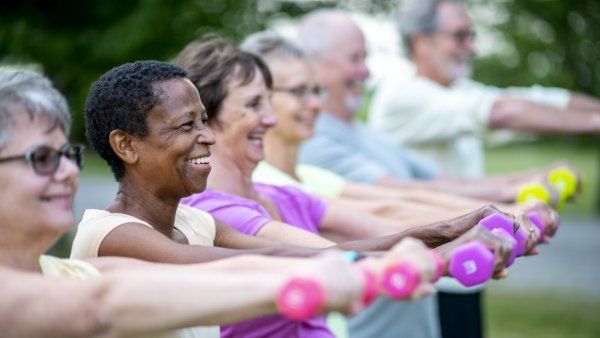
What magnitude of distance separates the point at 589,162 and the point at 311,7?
29.6 meters

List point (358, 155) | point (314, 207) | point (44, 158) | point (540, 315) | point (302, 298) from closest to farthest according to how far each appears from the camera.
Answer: point (302, 298) < point (44, 158) < point (314, 207) < point (358, 155) < point (540, 315)

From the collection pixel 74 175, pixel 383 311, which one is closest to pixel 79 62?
pixel 383 311

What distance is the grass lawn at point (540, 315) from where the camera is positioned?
8.87 m

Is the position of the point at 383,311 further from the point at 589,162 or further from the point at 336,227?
the point at 589,162

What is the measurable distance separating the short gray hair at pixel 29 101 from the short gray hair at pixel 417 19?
4856 millimetres

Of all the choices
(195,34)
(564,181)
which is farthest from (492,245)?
(195,34)

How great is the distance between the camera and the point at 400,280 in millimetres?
1960

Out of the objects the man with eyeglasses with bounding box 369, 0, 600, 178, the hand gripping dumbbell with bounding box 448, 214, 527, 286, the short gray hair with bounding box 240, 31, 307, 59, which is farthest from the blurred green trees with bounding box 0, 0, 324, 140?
the hand gripping dumbbell with bounding box 448, 214, 527, 286

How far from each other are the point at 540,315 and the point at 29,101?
8147 millimetres

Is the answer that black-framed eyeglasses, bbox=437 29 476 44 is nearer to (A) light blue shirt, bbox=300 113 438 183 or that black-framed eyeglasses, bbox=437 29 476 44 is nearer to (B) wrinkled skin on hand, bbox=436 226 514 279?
(A) light blue shirt, bbox=300 113 438 183

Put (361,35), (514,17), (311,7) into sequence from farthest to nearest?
1. (514,17)
2. (311,7)
3. (361,35)

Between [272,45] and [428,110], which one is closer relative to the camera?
[272,45]

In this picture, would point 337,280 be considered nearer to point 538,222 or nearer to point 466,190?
point 538,222

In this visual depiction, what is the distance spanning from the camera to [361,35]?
6227 millimetres
